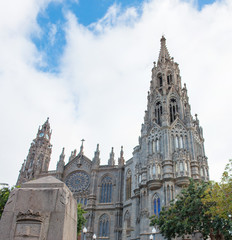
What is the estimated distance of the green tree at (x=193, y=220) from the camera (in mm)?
18180

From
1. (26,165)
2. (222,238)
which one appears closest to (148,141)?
(222,238)

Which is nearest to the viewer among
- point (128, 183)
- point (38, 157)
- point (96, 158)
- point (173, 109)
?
point (173, 109)

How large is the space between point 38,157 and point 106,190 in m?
20.9

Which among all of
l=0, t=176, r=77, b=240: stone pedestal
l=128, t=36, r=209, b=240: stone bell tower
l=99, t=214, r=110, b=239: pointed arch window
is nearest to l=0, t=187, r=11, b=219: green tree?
l=0, t=176, r=77, b=240: stone pedestal

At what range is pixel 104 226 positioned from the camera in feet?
129

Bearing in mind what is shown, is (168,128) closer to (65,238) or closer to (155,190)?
(155,190)

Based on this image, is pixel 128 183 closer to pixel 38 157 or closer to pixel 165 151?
pixel 165 151

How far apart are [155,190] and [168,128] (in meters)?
8.70

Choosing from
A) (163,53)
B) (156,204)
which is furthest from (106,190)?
(163,53)

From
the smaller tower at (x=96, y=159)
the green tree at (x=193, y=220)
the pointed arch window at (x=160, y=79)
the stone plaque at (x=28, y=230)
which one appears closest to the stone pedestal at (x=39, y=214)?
the stone plaque at (x=28, y=230)

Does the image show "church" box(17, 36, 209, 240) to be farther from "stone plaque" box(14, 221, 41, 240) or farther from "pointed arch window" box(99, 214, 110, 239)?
"stone plaque" box(14, 221, 41, 240)

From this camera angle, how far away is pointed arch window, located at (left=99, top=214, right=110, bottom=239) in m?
38.4

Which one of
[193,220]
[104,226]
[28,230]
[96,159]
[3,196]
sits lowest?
[28,230]

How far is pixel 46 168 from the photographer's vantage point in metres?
55.2
